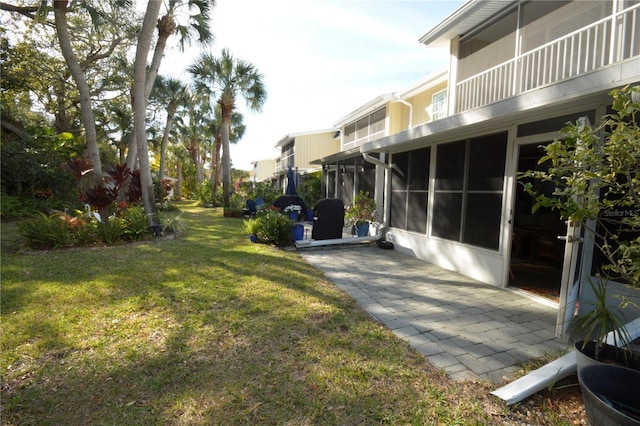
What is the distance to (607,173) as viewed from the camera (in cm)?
206

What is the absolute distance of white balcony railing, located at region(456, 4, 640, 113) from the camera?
14.3 ft

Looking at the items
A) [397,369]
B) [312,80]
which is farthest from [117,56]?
[397,369]

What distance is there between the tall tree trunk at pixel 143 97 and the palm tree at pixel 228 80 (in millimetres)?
6198

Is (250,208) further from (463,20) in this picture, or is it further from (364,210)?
(463,20)

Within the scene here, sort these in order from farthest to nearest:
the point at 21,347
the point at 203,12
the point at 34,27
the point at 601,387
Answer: the point at 34,27 → the point at 203,12 → the point at 21,347 → the point at 601,387

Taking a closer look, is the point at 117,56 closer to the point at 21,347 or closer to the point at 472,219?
the point at 21,347

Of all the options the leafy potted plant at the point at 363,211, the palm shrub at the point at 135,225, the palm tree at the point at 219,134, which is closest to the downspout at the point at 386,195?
the leafy potted plant at the point at 363,211

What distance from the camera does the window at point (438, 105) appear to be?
10.2 meters

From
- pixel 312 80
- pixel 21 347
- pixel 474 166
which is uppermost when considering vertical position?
pixel 312 80

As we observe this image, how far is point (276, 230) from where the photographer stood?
7586mm

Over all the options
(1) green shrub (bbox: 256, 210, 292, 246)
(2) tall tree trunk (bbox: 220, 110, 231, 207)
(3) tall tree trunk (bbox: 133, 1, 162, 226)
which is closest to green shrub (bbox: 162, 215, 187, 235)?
(3) tall tree trunk (bbox: 133, 1, 162, 226)

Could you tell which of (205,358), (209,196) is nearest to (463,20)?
(205,358)

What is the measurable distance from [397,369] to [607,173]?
7.38 ft

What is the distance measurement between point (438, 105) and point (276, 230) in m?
7.73
